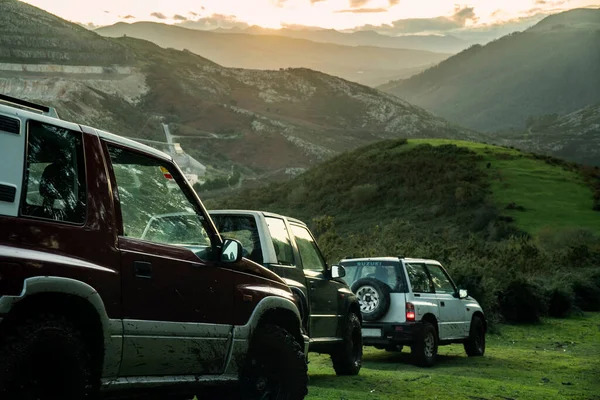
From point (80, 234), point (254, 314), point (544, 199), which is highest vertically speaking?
point (544, 199)

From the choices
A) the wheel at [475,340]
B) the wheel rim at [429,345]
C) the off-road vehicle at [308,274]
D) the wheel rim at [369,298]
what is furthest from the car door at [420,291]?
the off-road vehicle at [308,274]

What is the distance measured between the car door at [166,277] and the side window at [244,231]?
3708 mm

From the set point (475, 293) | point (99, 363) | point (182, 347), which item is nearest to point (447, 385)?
point (182, 347)

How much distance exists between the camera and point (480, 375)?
15070 millimetres

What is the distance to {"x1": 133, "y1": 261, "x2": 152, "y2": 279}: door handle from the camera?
5.71 m

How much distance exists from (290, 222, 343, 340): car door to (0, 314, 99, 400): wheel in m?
6.51

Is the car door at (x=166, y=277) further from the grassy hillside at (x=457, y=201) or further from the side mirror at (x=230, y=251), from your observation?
the grassy hillside at (x=457, y=201)

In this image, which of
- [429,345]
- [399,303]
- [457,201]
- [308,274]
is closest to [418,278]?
[399,303]

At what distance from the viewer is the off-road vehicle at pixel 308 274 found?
10602 millimetres

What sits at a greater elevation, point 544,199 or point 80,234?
point 544,199

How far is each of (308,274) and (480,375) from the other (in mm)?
4648

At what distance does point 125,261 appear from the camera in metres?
5.63

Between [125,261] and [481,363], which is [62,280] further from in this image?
[481,363]

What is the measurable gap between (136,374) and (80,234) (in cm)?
99
